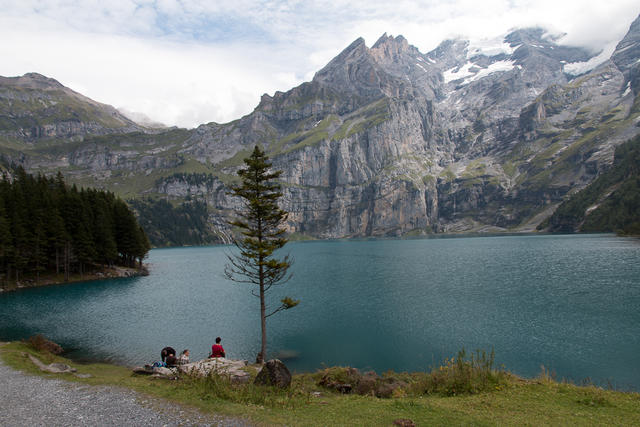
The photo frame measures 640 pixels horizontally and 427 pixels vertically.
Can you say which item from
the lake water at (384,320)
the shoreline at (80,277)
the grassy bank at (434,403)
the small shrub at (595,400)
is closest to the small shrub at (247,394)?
the grassy bank at (434,403)

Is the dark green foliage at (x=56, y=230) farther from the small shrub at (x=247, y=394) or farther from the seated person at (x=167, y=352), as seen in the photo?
the small shrub at (x=247, y=394)

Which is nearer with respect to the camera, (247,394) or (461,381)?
(247,394)

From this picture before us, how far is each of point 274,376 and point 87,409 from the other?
8.14 m

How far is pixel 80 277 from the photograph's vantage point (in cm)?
8338

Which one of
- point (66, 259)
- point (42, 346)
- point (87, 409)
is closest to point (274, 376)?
point (87, 409)

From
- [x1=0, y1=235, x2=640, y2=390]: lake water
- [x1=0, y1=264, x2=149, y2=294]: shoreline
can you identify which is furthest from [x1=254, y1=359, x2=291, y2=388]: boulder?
[x1=0, y1=264, x2=149, y2=294]: shoreline

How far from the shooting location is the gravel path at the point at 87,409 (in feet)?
41.1

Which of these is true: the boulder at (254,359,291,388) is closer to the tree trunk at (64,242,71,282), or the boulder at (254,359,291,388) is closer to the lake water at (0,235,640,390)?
the lake water at (0,235,640,390)

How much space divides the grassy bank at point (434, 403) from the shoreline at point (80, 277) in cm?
7013

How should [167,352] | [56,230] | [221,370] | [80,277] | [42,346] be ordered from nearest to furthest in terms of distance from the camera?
[221,370]
[167,352]
[42,346]
[56,230]
[80,277]

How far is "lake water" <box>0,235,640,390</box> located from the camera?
3362 centimetres

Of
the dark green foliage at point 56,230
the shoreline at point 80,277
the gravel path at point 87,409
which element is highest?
the dark green foliage at point 56,230

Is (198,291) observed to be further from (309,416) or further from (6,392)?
(309,416)

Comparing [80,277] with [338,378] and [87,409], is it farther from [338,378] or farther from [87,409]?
[87,409]
